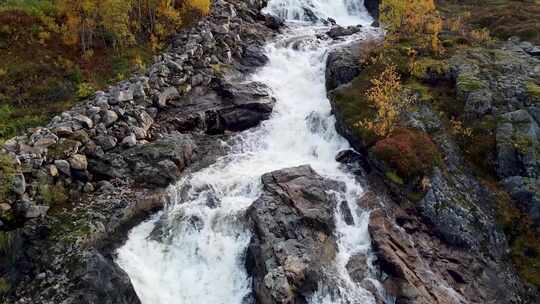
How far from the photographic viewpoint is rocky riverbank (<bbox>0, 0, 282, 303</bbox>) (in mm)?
15309

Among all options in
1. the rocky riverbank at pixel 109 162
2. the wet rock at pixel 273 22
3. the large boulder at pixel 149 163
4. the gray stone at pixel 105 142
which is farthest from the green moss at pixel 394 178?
the wet rock at pixel 273 22

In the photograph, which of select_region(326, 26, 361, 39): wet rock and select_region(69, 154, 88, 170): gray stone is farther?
select_region(326, 26, 361, 39): wet rock

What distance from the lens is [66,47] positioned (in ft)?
86.1

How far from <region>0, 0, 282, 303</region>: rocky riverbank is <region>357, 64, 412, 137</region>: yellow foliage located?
21.8ft

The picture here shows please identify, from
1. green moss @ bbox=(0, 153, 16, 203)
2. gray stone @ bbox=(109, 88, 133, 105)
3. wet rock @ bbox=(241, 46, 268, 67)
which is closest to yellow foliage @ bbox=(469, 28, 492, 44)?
wet rock @ bbox=(241, 46, 268, 67)

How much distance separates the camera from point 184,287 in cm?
1630

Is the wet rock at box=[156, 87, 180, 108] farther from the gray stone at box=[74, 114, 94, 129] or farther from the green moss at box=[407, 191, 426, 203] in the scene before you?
the green moss at box=[407, 191, 426, 203]

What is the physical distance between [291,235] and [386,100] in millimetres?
10021

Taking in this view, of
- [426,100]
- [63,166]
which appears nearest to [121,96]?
[63,166]

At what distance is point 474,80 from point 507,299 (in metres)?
12.9

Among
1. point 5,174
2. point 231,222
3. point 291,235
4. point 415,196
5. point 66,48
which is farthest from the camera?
point 66,48

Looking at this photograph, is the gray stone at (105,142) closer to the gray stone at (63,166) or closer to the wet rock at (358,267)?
the gray stone at (63,166)

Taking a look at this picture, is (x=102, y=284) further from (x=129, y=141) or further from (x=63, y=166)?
(x=129, y=141)

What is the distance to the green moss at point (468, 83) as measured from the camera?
77.3ft
